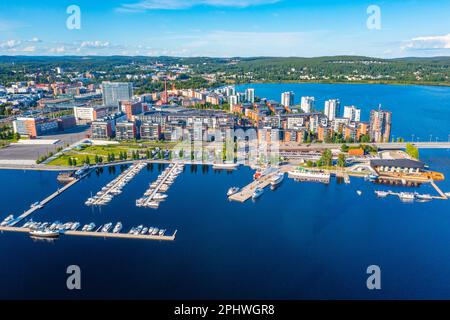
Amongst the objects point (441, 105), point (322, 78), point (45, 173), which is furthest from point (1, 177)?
point (322, 78)

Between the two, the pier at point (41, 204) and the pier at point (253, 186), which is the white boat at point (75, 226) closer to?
the pier at point (41, 204)

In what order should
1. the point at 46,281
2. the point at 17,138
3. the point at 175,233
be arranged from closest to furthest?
the point at 46,281
the point at 175,233
the point at 17,138

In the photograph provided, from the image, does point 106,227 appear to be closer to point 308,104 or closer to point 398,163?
point 398,163

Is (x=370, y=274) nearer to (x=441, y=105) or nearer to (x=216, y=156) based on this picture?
(x=216, y=156)

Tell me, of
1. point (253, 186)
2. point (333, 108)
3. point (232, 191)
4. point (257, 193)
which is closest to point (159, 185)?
point (232, 191)

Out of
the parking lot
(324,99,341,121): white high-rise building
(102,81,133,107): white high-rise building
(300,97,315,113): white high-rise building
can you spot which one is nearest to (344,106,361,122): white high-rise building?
(324,99,341,121): white high-rise building
